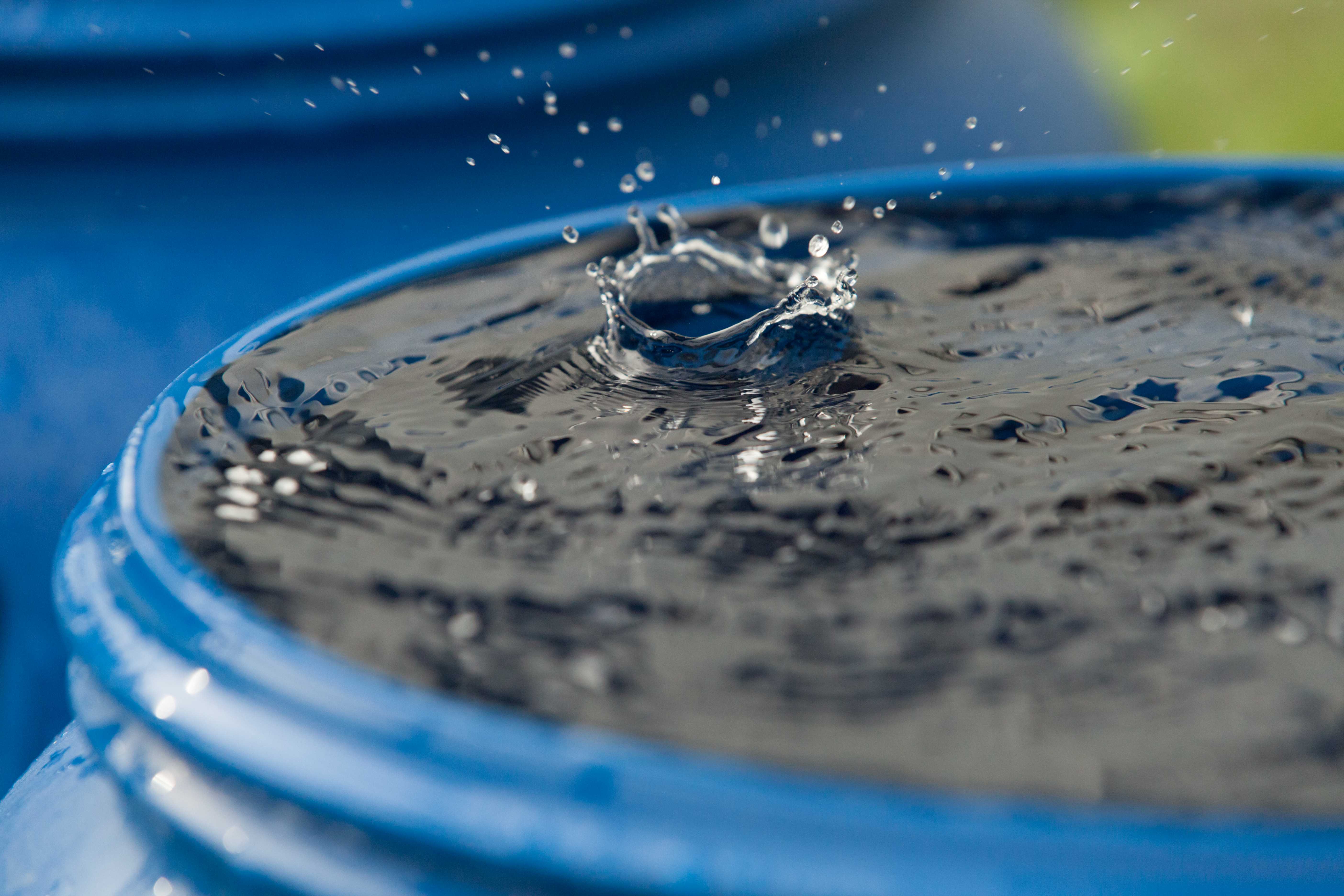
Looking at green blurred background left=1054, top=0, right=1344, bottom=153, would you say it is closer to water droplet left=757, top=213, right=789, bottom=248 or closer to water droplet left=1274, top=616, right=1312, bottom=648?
water droplet left=757, top=213, right=789, bottom=248

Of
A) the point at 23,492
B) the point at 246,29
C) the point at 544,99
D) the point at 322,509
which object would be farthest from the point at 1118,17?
the point at 322,509

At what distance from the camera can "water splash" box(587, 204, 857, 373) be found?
2.53ft

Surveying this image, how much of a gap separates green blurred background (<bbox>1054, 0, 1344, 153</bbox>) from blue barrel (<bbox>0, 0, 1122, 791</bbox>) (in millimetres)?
1508

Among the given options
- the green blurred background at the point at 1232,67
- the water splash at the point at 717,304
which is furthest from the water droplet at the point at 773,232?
the green blurred background at the point at 1232,67

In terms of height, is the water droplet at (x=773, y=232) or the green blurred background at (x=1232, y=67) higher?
the green blurred background at (x=1232, y=67)

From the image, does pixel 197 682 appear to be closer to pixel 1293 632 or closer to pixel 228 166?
pixel 1293 632

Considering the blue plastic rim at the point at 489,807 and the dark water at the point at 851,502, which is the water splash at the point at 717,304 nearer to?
the dark water at the point at 851,502

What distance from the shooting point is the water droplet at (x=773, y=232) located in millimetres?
970

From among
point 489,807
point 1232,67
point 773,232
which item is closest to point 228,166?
point 773,232

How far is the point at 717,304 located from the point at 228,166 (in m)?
0.55

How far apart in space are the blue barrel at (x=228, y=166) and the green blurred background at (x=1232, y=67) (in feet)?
4.95

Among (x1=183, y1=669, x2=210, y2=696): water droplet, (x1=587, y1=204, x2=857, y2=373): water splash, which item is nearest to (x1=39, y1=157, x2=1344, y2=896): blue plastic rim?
(x1=183, y1=669, x2=210, y2=696): water droplet

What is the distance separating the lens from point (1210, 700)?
382 millimetres

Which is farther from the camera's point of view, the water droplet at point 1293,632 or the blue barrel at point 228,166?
the blue barrel at point 228,166
